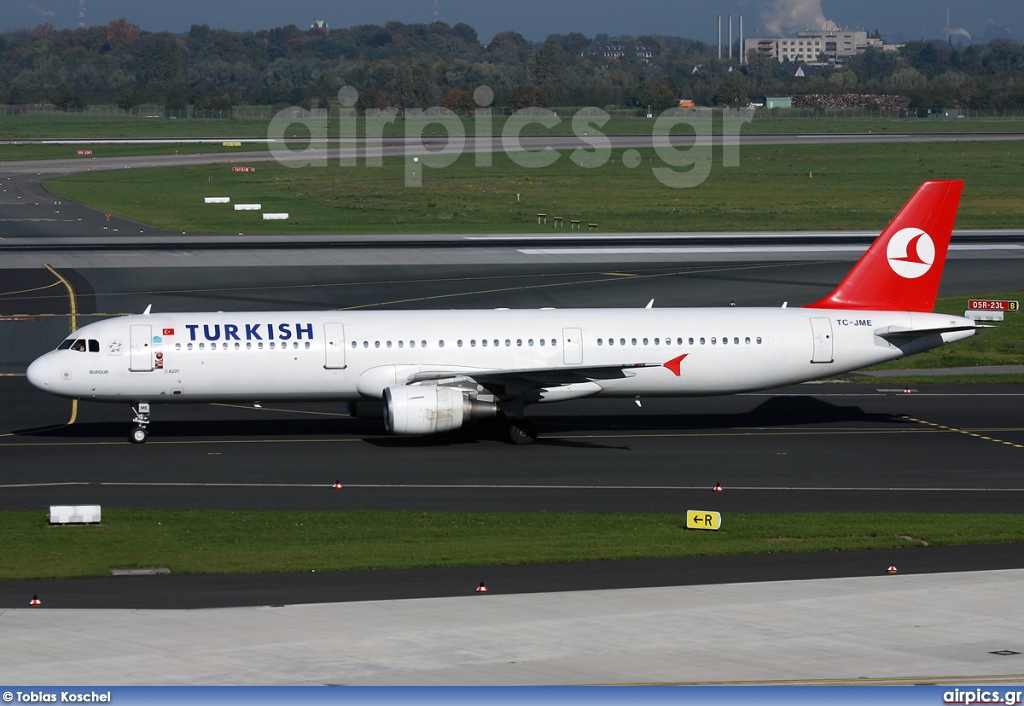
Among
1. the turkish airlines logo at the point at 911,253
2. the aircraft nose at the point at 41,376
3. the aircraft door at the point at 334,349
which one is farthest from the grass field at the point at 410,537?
the turkish airlines logo at the point at 911,253

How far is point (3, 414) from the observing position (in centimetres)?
4581

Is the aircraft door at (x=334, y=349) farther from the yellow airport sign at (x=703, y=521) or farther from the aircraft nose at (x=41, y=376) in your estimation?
the yellow airport sign at (x=703, y=521)

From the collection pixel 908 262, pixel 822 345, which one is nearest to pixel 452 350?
pixel 822 345

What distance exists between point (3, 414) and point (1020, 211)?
295 ft

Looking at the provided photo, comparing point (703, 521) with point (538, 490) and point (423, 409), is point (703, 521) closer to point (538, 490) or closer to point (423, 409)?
point (538, 490)

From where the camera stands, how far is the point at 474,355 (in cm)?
4156

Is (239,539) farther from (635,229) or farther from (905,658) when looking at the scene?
(635,229)

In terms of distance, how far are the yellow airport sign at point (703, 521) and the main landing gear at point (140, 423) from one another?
1937cm

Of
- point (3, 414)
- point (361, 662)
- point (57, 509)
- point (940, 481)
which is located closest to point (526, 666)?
point (361, 662)

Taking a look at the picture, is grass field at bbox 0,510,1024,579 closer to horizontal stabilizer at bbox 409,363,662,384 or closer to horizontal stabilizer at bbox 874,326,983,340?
horizontal stabilizer at bbox 409,363,662,384

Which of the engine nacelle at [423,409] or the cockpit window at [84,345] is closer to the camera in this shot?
the engine nacelle at [423,409]

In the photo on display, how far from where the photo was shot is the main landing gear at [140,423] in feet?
136

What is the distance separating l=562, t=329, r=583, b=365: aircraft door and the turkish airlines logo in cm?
1117

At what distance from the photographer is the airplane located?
40.4 m
